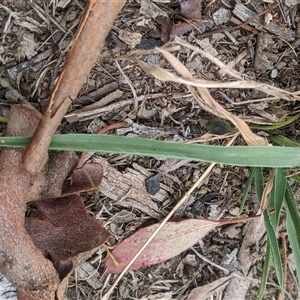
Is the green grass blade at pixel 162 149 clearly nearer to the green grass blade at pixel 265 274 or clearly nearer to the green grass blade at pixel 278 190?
the green grass blade at pixel 278 190

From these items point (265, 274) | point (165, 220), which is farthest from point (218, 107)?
point (265, 274)

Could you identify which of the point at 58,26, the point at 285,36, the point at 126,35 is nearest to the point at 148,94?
the point at 126,35

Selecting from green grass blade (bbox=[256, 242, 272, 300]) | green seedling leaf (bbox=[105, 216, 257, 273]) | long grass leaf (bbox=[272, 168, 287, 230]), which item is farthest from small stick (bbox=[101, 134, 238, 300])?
green grass blade (bbox=[256, 242, 272, 300])

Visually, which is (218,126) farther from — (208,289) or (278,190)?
(208,289)

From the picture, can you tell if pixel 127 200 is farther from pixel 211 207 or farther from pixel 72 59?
pixel 72 59

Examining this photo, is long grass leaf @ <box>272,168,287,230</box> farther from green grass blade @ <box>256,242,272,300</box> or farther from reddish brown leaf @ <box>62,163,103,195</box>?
reddish brown leaf @ <box>62,163,103,195</box>
